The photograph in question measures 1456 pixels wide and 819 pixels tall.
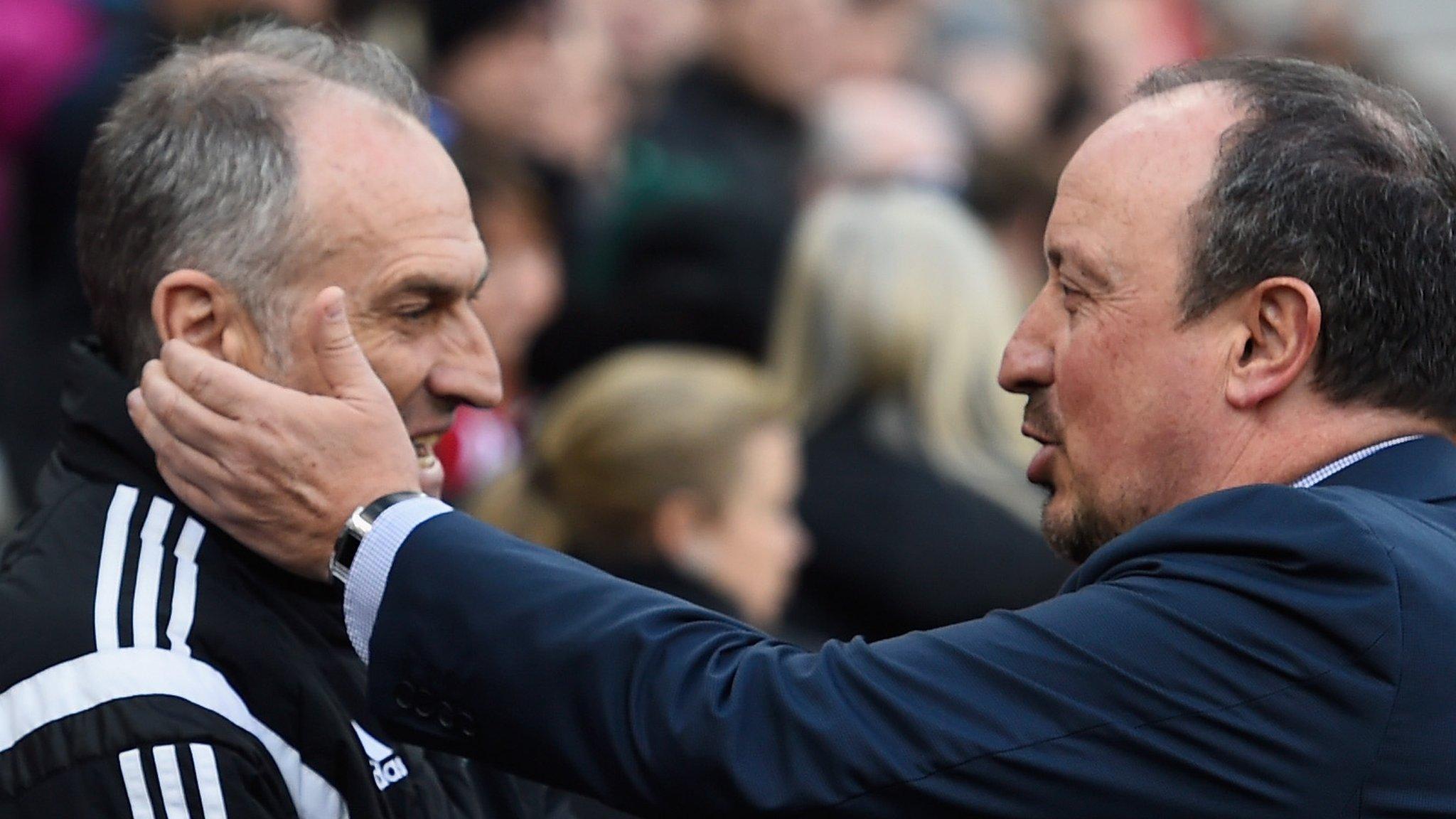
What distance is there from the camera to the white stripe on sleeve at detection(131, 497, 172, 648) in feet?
8.07

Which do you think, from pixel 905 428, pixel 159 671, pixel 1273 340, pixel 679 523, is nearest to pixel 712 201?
pixel 905 428

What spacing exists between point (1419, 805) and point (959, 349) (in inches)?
118

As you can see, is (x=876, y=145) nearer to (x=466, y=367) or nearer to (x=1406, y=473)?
(x=466, y=367)

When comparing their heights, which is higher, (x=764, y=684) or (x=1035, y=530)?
(x=764, y=684)

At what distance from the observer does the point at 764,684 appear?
91.4 inches

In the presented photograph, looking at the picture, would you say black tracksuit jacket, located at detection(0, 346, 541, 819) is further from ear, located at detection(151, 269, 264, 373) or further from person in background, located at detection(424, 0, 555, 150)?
person in background, located at detection(424, 0, 555, 150)

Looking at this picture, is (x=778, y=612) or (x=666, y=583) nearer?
(x=666, y=583)

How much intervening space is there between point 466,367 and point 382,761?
59 centimetres

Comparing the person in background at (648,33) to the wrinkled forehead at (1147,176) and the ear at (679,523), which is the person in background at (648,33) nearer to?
the ear at (679,523)

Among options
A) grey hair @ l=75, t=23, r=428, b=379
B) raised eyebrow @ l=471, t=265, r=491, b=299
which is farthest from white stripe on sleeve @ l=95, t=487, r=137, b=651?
raised eyebrow @ l=471, t=265, r=491, b=299

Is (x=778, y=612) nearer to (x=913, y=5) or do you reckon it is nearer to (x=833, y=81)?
(x=833, y=81)

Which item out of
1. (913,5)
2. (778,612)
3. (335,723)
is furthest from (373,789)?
(913,5)

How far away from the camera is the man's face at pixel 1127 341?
2545 mm

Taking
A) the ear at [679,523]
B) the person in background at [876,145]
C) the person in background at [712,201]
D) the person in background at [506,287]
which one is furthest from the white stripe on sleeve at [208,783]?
the person in background at [876,145]
